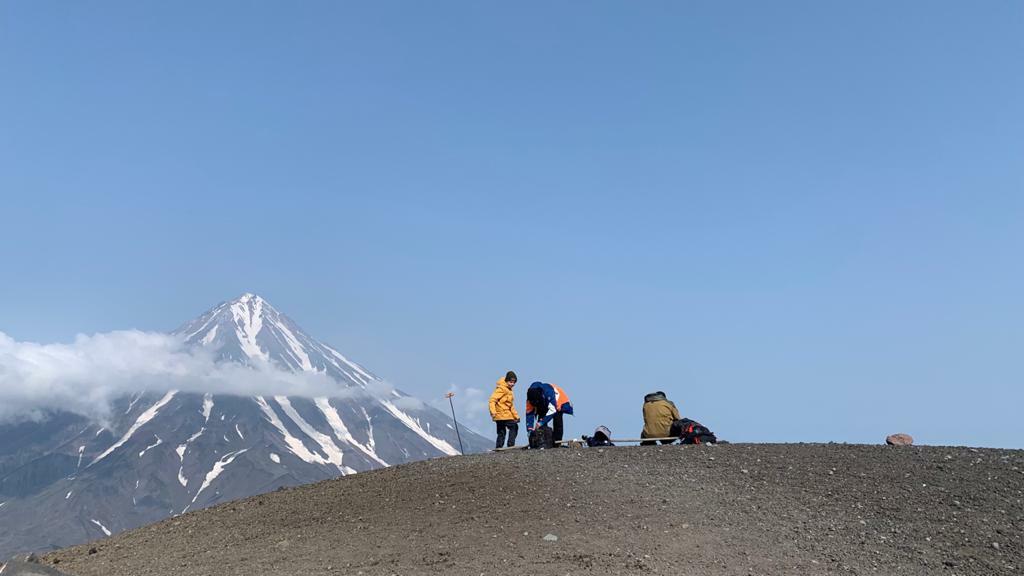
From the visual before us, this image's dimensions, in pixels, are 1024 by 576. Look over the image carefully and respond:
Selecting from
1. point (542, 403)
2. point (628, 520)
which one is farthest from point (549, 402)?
point (628, 520)

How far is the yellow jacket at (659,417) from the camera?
23484 mm

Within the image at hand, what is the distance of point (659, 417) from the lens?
23516 mm

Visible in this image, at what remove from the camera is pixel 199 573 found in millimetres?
14734

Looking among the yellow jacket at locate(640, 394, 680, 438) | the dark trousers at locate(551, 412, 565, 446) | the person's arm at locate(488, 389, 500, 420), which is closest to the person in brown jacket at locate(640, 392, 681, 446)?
the yellow jacket at locate(640, 394, 680, 438)

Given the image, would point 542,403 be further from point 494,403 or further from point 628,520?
point 628,520

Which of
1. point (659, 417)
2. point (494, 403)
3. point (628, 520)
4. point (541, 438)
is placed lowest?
point (628, 520)

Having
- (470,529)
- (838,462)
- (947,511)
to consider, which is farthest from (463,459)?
(947,511)

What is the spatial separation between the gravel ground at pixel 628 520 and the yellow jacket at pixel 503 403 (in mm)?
4167

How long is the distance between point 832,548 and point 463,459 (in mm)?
9218

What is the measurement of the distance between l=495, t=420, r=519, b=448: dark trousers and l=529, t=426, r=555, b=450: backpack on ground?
4.05ft

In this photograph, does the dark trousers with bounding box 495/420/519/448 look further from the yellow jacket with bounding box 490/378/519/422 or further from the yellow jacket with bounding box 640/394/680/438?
the yellow jacket with bounding box 640/394/680/438

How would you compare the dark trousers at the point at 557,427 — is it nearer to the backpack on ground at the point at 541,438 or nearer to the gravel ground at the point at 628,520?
the backpack on ground at the point at 541,438

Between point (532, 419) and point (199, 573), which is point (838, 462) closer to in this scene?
point (532, 419)

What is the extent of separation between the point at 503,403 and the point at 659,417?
4.31m
